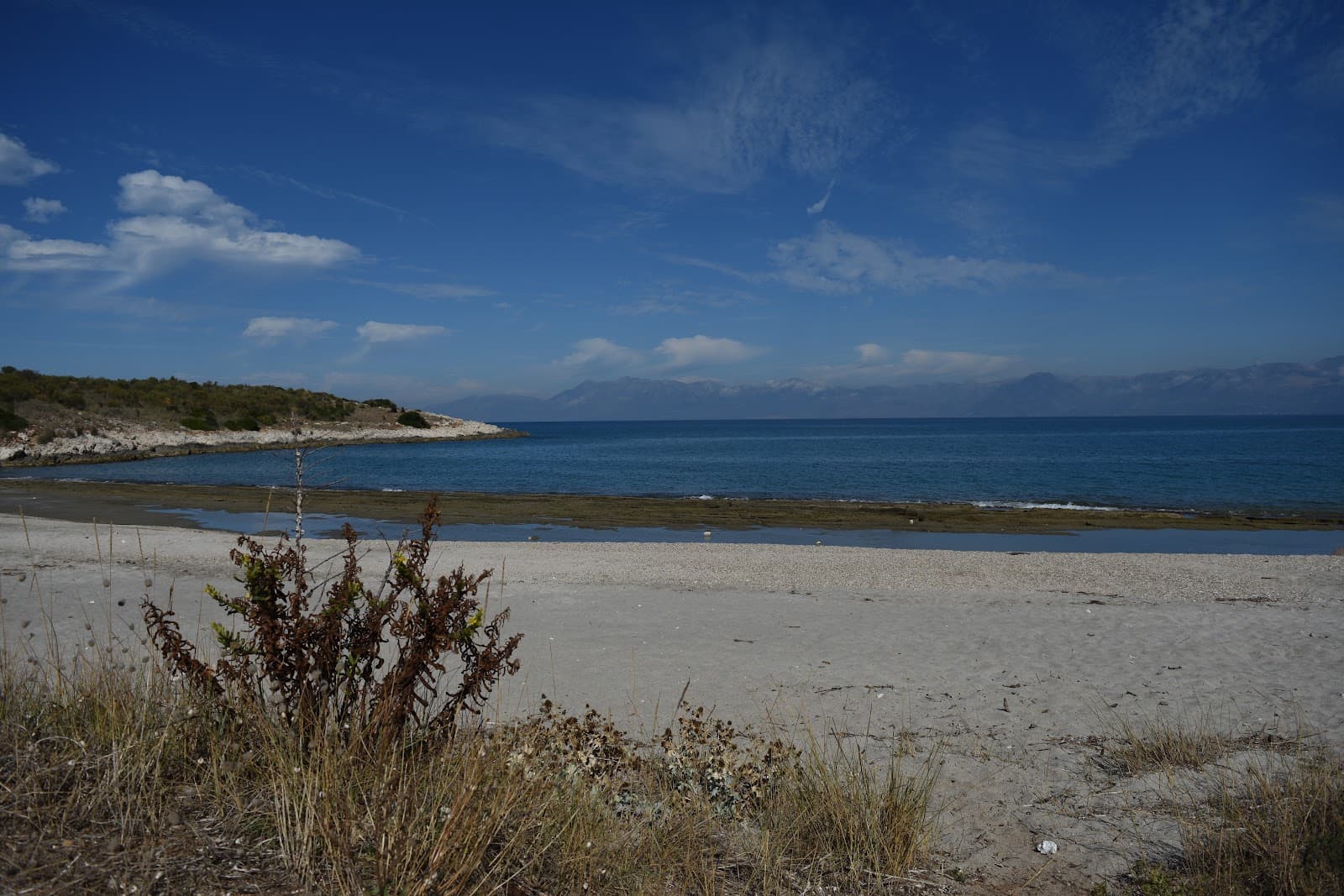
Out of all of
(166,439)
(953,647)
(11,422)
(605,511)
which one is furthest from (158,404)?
(953,647)

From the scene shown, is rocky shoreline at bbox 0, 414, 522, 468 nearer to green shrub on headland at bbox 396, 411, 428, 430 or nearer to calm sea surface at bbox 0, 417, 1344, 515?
calm sea surface at bbox 0, 417, 1344, 515

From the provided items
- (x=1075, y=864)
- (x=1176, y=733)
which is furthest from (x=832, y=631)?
(x=1075, y=864)

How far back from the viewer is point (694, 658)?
914cm

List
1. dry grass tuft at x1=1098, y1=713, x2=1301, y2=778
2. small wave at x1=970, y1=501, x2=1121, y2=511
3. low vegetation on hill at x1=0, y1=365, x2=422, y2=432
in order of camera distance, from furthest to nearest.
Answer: low vegetation on hill at x1=0, y1=365, x2=422, y2=432, small wave at x1=970, y1=501, x2=1121, y2=511, dry grass tuft at x1=1098, y1=713, x2=1301, y2=778

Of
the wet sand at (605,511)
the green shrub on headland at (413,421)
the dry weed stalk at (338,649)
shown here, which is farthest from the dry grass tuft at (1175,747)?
the green shrub on headland at (413,421)

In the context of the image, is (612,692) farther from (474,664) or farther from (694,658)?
(474,664)

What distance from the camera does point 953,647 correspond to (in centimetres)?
969

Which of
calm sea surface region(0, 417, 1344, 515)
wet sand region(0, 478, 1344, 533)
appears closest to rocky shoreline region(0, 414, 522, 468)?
calm sea surface region(0, 417, 1344, 515)

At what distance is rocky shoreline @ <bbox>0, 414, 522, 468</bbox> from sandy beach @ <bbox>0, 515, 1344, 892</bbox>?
22766 millimetres

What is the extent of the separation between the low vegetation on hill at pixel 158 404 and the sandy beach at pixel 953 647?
43.2 meters

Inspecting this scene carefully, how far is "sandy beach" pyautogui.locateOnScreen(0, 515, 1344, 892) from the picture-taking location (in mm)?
5457

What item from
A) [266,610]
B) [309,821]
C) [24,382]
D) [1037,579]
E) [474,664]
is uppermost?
[24,382]

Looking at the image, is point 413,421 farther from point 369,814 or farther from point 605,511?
point 369,814

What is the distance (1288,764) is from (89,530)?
73.6 feet
